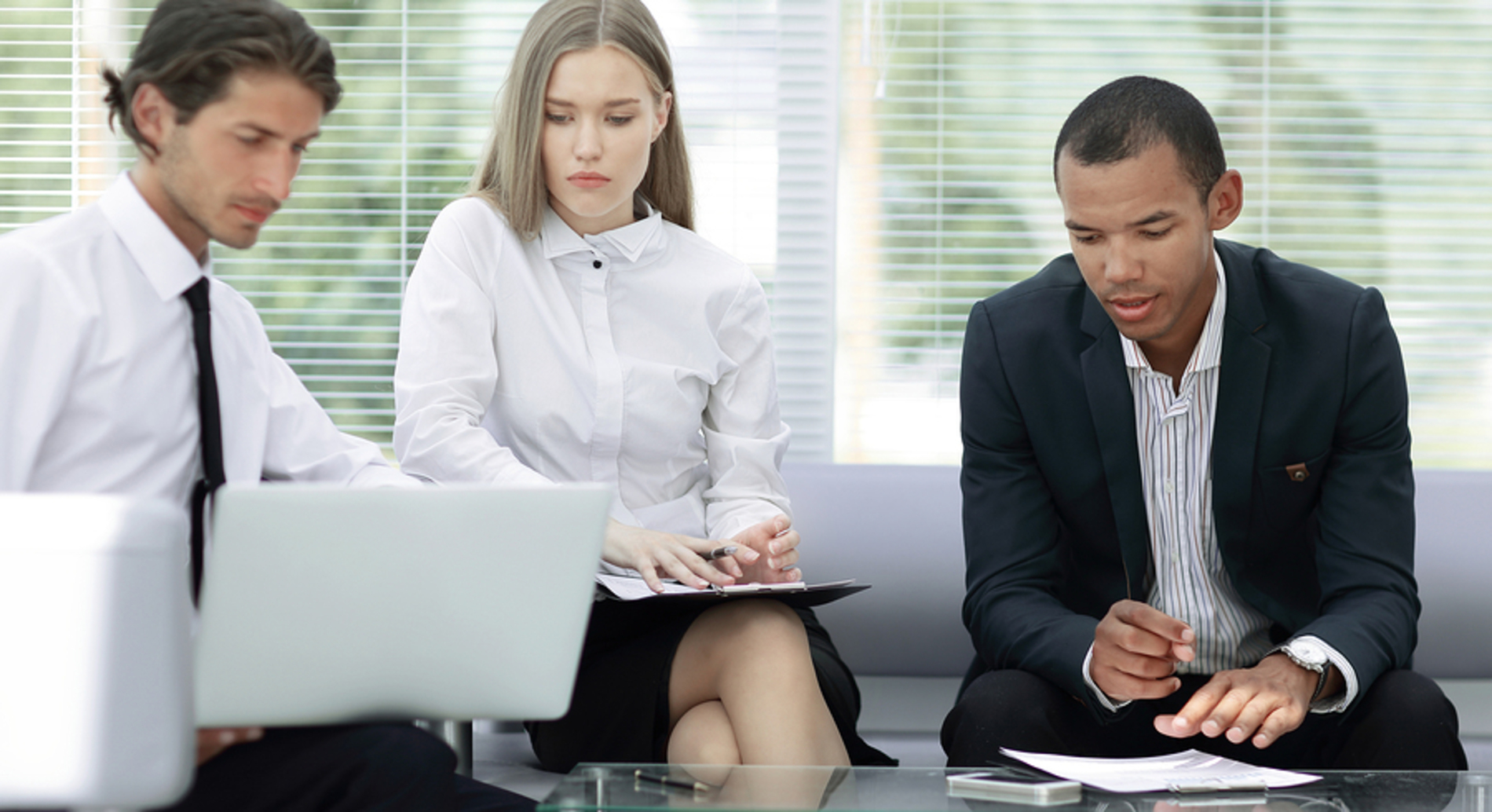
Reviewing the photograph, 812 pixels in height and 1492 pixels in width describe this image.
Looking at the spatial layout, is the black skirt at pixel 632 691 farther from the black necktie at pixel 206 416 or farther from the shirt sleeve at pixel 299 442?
the black necktie at pixel 206 416

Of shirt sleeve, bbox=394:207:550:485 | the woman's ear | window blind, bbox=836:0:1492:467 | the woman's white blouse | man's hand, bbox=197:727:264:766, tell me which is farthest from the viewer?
window blind, bbox=836:0:1492:467

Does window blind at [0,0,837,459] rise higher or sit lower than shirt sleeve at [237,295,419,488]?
higher

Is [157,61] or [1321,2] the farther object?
[1321,2]

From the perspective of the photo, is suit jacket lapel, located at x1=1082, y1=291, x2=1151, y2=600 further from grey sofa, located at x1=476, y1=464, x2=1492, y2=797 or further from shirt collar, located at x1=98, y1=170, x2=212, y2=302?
shirt collar, located at x1=98, y1=170, x2=212, y2=302

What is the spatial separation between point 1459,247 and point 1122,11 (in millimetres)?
891

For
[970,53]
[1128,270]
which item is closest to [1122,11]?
[970,53]

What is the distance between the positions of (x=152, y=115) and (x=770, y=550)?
2.97ft

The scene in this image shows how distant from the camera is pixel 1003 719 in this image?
5.22 ft

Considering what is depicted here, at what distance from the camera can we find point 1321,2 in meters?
2.92

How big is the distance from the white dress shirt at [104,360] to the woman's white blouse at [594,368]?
459mm

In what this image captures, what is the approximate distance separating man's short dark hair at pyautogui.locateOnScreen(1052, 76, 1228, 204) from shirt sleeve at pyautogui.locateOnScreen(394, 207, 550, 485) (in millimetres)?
804

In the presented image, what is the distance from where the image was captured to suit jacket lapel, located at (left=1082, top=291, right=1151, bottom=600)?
1759 mm

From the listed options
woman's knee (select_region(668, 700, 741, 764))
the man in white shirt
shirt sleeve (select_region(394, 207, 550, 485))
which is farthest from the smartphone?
shirt sleeve (select_region(394, 207, 550, 485))

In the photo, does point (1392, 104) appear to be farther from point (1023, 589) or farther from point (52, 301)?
point (52, 301)
